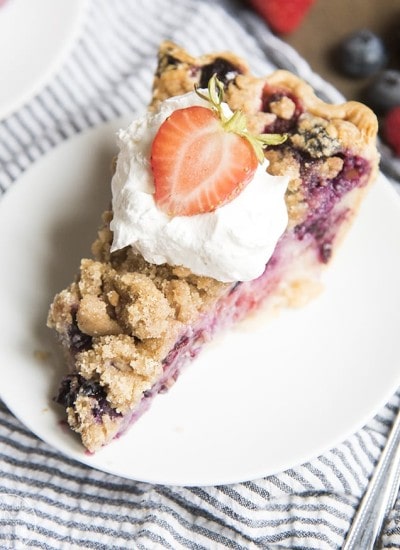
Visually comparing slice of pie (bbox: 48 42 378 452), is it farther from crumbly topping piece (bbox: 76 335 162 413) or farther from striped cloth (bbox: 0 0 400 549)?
striped cloth (bbox: 0 0 400 549)

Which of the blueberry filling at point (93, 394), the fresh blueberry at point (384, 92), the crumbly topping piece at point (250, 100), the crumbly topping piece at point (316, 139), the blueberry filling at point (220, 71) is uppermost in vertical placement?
the blueberry filling at point (220, 71)

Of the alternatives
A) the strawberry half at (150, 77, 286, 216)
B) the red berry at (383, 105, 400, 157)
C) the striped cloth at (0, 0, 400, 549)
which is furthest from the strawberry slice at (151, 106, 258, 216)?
the red berry at (383, 105, 400, 157)

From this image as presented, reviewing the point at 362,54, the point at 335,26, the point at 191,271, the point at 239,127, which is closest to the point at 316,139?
the point at 239,127

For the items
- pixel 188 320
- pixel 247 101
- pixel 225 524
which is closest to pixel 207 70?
pixel 247 101

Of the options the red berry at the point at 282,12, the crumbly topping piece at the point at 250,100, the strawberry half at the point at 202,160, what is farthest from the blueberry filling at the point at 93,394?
the red berry at the point at 282,12

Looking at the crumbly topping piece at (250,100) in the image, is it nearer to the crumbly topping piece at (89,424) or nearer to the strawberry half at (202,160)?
the strawberry half at (202,160)

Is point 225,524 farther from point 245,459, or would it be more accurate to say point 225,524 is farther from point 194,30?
point 194,30
